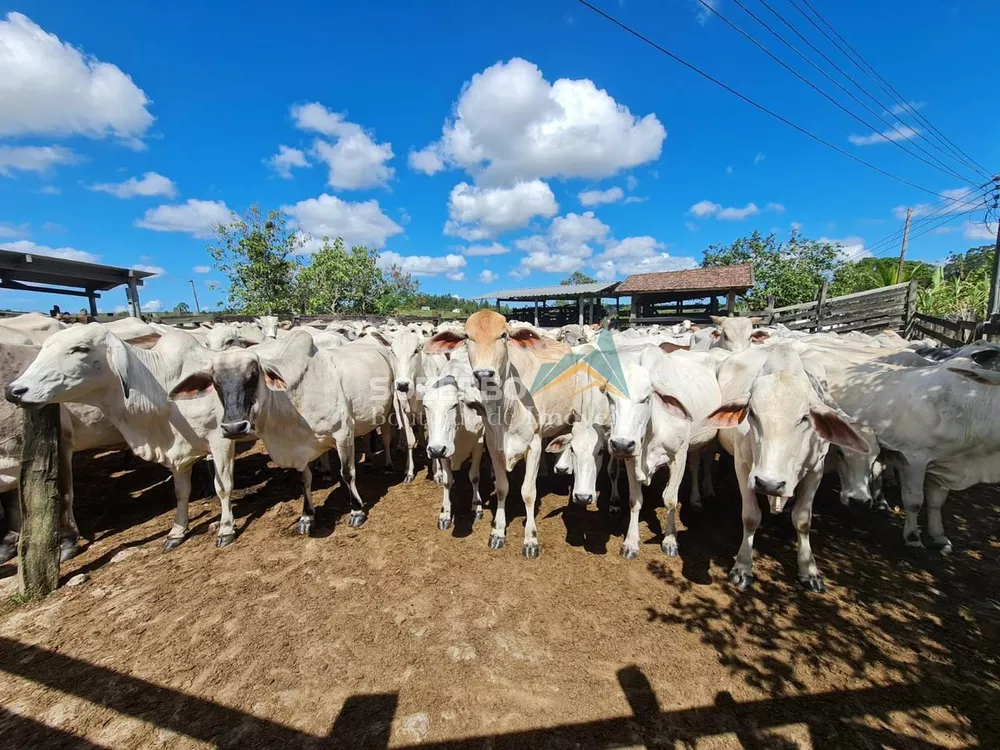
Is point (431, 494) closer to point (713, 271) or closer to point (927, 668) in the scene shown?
point (927, 668)

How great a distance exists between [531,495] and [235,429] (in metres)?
3.31

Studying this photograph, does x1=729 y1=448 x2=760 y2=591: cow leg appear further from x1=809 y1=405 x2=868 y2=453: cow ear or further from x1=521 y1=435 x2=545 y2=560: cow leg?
x1=521 y1=435 x2=545 y2=560: cow leg

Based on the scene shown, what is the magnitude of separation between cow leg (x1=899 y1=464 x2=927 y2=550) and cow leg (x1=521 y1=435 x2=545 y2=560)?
3.99 m

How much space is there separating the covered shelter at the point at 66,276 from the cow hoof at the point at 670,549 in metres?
13.8

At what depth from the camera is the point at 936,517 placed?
178 inches

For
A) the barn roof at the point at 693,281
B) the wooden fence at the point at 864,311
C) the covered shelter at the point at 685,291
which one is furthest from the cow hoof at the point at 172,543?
the barn roof at the point at 693,281

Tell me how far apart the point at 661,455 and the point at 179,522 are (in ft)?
19.3

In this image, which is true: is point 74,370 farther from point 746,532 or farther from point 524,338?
point 746,532

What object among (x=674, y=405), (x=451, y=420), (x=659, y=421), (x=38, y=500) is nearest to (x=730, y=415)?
(x=674, y=405)

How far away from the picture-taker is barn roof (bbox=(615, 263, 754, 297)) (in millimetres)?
22609

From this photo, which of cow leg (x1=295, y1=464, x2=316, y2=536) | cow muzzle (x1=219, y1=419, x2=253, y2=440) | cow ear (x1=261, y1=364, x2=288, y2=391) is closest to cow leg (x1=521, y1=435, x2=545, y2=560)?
cow leg (x1=295, y1=464, x2=316, y2=536)

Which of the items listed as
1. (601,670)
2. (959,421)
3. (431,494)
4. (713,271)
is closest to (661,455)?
(601,670)

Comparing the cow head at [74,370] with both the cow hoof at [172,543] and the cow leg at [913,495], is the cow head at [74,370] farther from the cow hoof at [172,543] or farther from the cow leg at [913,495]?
the cow leg at [913,495]

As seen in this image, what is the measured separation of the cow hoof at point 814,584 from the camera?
3948mm
